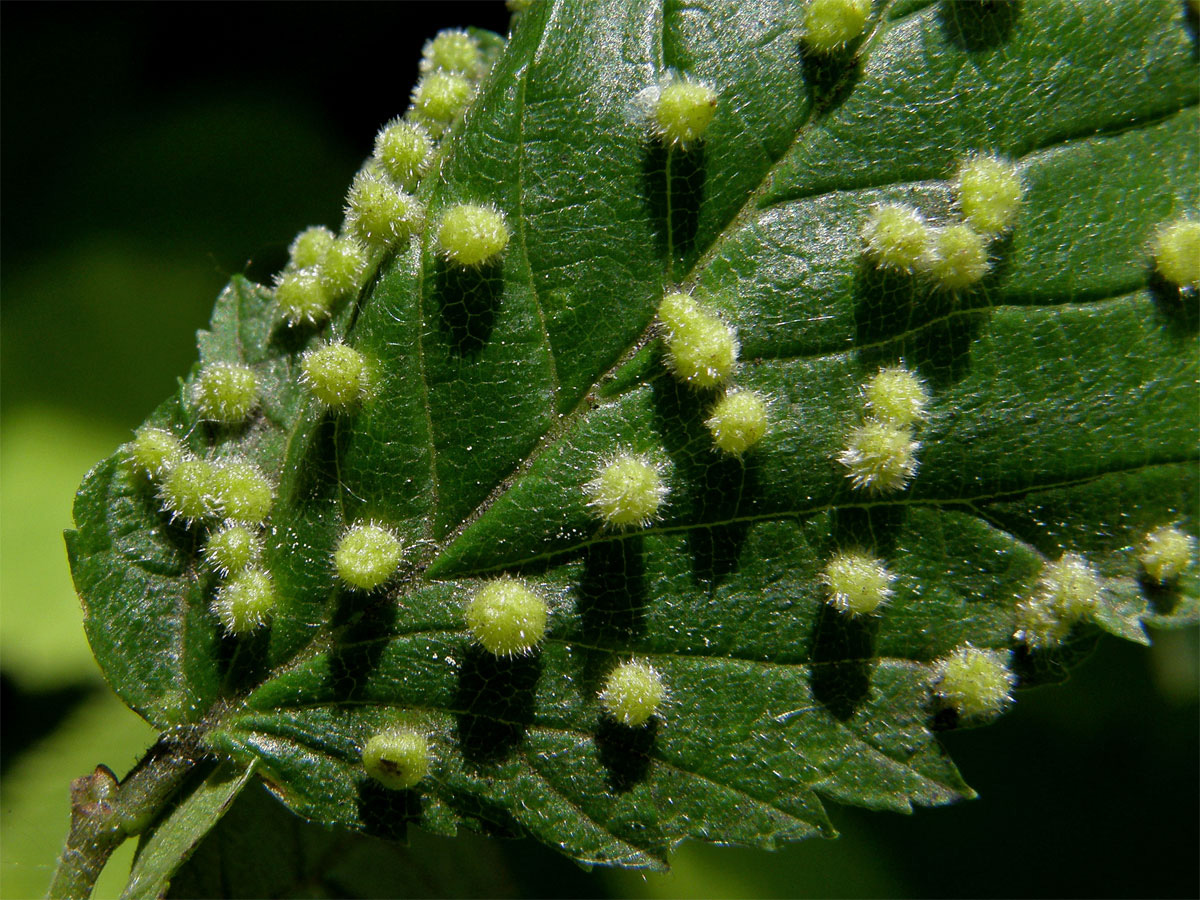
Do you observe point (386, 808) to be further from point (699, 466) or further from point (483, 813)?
point (699, 466)

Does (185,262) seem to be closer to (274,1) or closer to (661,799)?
(274,1)

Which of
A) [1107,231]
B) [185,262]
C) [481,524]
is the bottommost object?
[481,524]

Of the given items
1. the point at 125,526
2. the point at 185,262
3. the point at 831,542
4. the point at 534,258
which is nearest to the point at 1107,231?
the point at 831,542

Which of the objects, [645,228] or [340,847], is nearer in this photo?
[645,228]

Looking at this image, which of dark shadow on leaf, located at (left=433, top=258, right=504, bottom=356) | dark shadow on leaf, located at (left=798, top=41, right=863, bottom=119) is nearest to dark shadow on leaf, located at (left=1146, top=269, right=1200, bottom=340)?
dark shadow on leaf, located at (left=798, top=41, right=863, bottom=119)

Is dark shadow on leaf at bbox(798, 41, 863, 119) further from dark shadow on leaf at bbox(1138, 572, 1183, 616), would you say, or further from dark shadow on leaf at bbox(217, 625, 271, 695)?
dark shadow on leaf at bbox(217, 625, 271, 695)

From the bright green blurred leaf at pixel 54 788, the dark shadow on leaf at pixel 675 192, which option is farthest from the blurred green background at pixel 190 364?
the dark shadow on leaf at pixel 675 192
